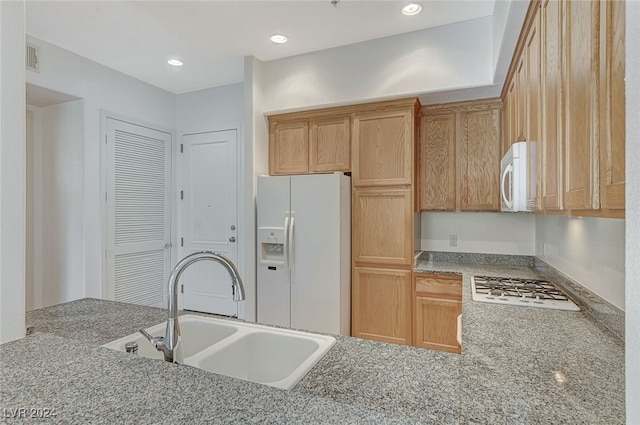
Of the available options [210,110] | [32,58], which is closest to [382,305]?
[210,110]

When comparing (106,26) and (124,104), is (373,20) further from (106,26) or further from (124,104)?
(124,104)

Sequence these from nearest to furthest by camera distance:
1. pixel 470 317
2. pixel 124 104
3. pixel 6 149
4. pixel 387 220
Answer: pixel 6 149
pixel 470 317
pixel 387 220
pixel 124 104

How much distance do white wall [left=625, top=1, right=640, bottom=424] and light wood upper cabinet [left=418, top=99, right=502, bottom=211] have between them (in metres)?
2.76

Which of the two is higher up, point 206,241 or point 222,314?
point 206,241

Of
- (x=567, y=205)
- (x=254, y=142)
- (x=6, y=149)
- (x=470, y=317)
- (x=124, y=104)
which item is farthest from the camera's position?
(x=124, y=104)

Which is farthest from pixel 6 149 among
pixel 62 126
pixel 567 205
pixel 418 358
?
pixel 62 126

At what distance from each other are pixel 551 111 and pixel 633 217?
3.60ft

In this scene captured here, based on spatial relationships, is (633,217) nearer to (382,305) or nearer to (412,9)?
(412,9)

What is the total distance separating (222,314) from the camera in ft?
13.3

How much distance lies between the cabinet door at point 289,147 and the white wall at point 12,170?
2383 mm

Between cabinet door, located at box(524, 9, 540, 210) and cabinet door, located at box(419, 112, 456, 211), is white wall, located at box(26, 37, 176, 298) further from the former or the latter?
cabinet door, located at box(524, 9, 540, 210)

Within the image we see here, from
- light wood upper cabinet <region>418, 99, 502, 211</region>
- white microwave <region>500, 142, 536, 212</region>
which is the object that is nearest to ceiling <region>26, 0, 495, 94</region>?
light wood upper cabinet <region>418, 99, 502, 211</region>

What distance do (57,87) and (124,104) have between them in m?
0.66

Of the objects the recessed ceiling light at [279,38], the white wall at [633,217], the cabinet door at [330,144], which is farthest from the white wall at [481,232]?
the white wall at [633,217]
